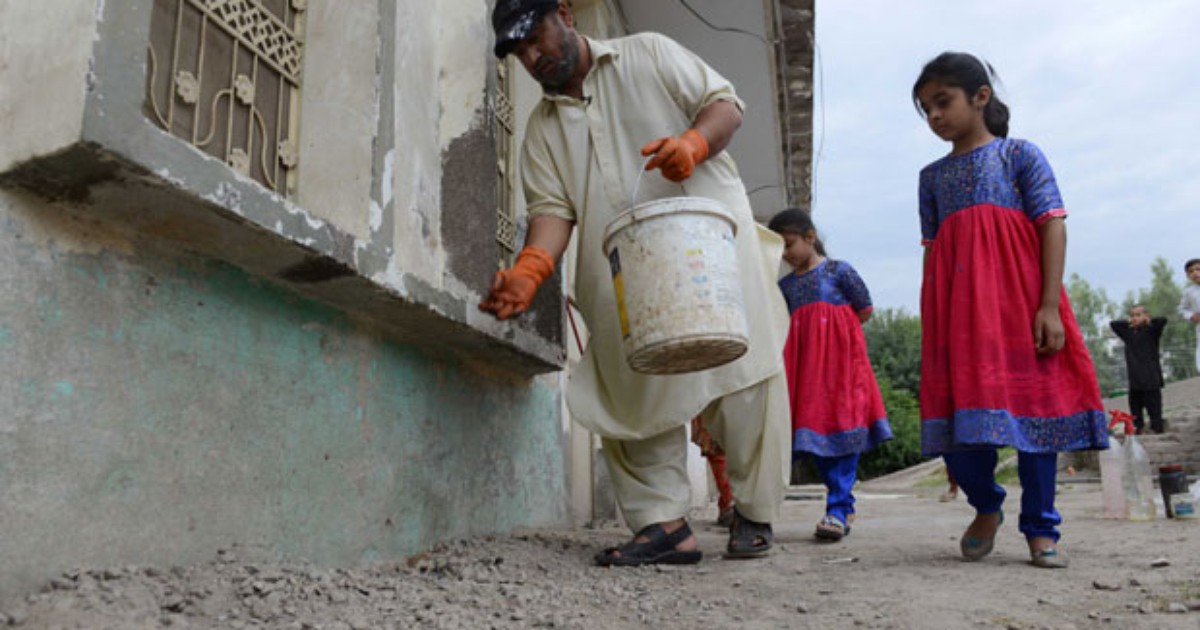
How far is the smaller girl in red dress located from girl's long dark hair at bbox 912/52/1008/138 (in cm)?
142

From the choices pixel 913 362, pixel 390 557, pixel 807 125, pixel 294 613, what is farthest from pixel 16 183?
pixel 913 362

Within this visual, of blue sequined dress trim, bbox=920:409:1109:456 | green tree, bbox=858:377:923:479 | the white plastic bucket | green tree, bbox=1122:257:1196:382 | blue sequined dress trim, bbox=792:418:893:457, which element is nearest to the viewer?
the white plastic bucket

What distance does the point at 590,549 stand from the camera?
2742 millimetres

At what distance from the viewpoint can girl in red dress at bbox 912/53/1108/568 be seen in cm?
243

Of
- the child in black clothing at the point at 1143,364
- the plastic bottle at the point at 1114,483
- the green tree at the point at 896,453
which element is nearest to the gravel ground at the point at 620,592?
the plastic bottle at the point at 1114,483

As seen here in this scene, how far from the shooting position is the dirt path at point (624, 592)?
1.45 metres

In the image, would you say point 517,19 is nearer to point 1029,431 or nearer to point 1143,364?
point 1029,431

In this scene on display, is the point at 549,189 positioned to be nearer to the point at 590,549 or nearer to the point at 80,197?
the point at 590,549

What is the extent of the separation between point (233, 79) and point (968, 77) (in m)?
2.04

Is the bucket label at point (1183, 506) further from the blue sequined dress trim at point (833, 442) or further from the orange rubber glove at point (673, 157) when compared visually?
the orange rubber glove at point (673, 157)

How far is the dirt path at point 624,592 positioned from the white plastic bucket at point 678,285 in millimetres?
574

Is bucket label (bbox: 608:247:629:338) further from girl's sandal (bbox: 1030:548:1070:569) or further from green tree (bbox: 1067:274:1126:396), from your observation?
green tree (bbox: 1067:274:1126:396)

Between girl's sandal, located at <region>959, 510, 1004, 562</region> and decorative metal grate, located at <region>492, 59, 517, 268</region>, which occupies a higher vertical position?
decorative metal grate, located at <region>492, 59, 517, 268</region>

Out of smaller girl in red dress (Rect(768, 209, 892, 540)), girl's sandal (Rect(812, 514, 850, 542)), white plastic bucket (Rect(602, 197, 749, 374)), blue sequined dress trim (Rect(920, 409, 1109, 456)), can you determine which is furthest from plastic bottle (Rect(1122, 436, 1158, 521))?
white plastic bucket (Rect(602, 197, 749, 374))
